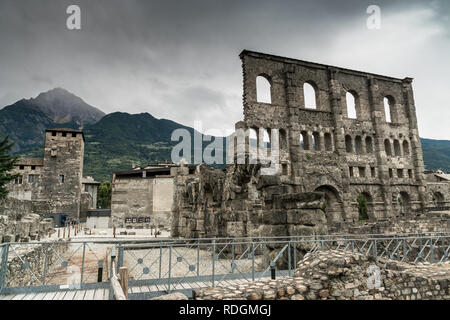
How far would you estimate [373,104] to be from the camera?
97.3ft

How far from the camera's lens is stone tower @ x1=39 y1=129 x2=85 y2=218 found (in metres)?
39.5

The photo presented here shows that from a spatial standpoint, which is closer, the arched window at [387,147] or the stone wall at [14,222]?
the stone wall at [14,222]

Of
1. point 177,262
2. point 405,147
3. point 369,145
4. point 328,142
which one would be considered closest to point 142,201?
point 328,142

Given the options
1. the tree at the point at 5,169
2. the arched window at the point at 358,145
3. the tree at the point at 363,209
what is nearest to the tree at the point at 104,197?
the tree at the point at 5,169

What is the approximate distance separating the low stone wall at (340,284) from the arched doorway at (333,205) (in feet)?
67.0

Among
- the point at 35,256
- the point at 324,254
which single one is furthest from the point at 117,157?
the point at 324,254

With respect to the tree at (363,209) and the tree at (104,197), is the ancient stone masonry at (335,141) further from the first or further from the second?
the tree at (104,197)

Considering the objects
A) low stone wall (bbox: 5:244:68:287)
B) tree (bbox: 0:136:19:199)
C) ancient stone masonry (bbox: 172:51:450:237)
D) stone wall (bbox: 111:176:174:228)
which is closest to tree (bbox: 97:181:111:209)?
stone wall (bbox: 111:176:174:228)

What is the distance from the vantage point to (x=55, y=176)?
1577 inches

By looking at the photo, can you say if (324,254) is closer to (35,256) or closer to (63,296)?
(63,296)

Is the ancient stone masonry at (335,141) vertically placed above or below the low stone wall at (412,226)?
above

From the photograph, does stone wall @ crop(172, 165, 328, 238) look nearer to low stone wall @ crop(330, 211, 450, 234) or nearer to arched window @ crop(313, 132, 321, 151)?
low stone wall @ crop(330, 211, 450, 234)

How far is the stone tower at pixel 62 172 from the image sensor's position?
39500mm
